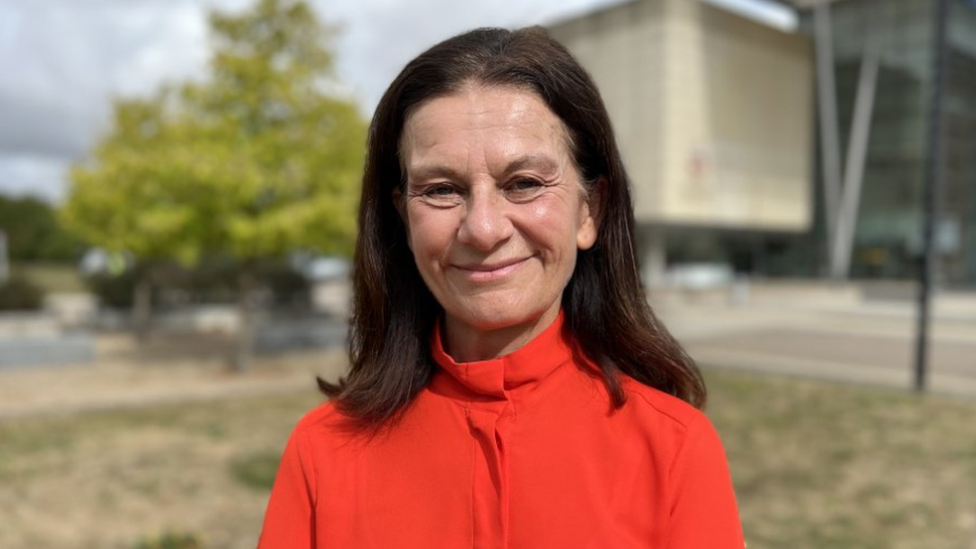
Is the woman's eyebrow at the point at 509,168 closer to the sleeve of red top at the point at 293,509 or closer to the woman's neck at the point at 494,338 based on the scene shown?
the woman's neck at the point at 494,338

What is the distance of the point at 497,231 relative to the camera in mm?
1245

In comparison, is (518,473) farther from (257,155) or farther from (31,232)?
(31,232)

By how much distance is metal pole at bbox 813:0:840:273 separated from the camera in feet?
99.0

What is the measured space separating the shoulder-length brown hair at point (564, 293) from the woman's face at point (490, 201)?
0.14 feet

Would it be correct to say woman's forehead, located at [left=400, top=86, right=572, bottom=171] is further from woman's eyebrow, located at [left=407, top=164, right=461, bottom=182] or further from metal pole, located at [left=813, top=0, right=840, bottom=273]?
metal pole, located at [left=813, top=0, right=840, bottom=273]

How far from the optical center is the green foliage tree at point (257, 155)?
9797mm

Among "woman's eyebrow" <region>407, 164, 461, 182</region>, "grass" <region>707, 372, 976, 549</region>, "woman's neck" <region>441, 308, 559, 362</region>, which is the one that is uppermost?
"woman's eyebrow" <region>407, 164, 461, 182</region>

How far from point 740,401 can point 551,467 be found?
8002 mm

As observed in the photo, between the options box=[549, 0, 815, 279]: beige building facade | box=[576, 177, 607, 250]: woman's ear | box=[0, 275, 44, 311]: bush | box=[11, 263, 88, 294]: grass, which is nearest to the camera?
box=[576, 177, 607, 250]: woman's ear

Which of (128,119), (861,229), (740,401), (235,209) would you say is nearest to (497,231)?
(740,401)

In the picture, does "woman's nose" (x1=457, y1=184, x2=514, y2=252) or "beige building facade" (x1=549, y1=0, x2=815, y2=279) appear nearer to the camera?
"woman's nose" (x1=457, y1=184, x2=514, y2=252)

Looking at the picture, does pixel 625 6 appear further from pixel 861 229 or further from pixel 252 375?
pixel 252 375

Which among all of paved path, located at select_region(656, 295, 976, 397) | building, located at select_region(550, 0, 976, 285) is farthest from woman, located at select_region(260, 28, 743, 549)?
building, located at select_region(550, 0, 976, 285)

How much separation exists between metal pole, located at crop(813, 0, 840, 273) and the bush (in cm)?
2902
